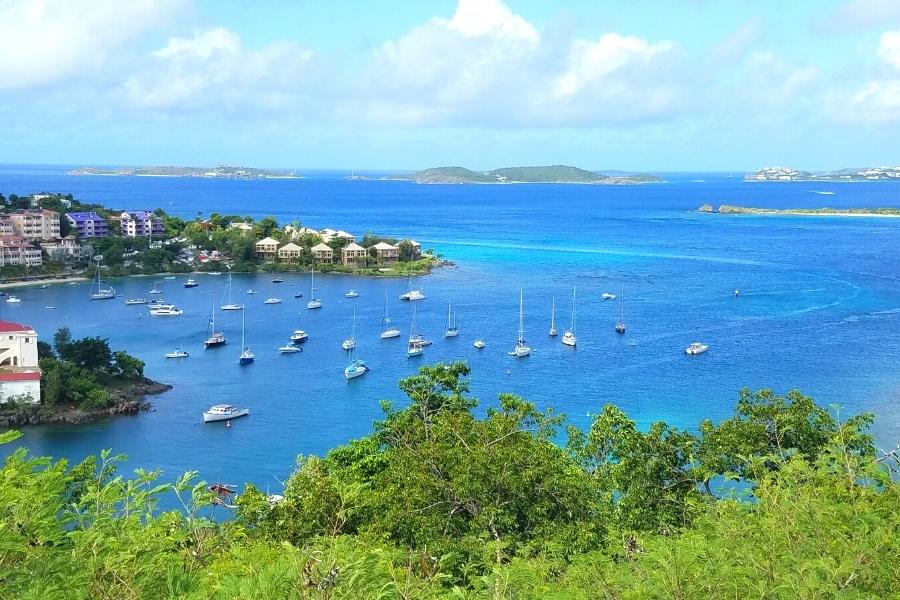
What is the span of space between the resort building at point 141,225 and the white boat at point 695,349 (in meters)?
27.9

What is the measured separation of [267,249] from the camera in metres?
38.0

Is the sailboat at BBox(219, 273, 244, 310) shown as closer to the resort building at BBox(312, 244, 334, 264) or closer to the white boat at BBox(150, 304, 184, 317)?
the white boat at BBox(150, 304, 184, 317)

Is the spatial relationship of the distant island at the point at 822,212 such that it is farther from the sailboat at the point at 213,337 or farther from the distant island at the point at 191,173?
the distant island at the point at 191,173

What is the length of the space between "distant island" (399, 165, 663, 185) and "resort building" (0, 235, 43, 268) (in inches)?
4409

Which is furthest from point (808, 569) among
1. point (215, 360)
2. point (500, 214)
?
point (500, 214)

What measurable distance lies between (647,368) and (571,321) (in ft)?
18.2

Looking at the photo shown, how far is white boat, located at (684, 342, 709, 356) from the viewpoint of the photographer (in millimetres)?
21234

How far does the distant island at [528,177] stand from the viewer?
146000 mm

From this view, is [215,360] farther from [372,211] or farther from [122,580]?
[372,211]

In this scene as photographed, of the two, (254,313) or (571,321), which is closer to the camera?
(571,321)

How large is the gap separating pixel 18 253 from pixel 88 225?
5.39m

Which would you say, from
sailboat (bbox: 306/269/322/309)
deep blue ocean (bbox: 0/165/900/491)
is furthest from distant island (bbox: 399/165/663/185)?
sailboat (bbox: 306/269/322/309)

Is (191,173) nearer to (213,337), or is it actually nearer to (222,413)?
(213,337)

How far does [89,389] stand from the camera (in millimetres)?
17594
